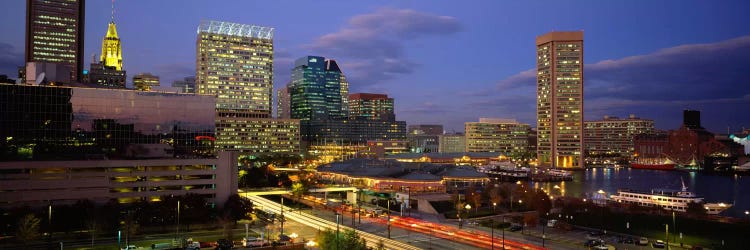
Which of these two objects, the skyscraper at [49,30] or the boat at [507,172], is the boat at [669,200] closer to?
the boat at [507,172]

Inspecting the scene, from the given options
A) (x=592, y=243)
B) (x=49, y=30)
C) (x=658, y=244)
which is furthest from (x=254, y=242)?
(x=49, y=30)


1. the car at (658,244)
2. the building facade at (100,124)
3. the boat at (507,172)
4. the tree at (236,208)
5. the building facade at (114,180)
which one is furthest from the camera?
the boat at (507,172)

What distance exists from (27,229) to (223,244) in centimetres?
1746

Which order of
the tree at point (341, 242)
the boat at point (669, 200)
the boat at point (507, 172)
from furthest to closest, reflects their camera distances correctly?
1. the boat at point (507, 172)
2. the boat at point (669, 200)
3. the tree at point (341, 242)

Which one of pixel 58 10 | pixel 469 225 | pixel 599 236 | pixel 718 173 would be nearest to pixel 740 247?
pixel 599 236

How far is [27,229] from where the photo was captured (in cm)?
5081

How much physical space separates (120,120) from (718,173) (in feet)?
642

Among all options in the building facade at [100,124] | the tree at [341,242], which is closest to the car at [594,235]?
the tree at [341,242]

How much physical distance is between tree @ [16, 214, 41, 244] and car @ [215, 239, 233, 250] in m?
16.2

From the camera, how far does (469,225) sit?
6544 centimetres

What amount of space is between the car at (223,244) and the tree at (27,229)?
53.0 ft

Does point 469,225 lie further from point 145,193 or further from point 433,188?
point 145,193

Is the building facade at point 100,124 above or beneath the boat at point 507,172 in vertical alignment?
above

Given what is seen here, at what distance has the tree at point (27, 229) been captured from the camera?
165 ft
